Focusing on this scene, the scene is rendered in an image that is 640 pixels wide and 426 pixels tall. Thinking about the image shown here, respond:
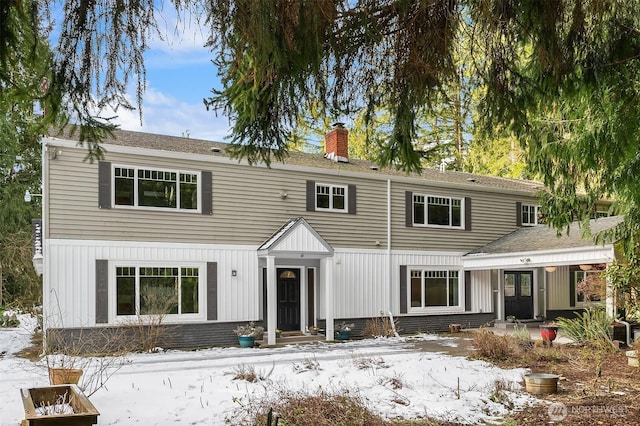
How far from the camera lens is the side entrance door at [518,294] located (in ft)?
64.1

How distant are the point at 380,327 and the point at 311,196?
13.8ft

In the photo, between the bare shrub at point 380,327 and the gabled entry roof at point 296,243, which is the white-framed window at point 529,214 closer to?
the bare shrub at point 380,327

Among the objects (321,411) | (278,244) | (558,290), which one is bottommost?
(321,411)

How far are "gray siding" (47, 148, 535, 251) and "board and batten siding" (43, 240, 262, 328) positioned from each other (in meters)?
0.21

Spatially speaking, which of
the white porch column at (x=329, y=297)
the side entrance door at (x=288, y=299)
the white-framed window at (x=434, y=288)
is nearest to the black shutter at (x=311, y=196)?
the white porch column at (x=329, y=297)

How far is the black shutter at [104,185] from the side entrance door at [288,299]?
4.91 m

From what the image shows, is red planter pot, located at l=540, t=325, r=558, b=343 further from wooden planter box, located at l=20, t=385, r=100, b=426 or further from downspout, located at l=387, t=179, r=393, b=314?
wooden planter box, located at l=20, t=385, r=100, b=426

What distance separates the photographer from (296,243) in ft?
48.8

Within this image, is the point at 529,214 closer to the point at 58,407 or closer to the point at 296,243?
the point at 296,243

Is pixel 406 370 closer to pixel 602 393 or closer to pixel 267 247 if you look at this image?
pixel 602 393

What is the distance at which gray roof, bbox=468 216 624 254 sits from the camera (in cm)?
1576

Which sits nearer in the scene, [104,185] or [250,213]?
[104,185]

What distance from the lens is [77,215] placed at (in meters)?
12.9

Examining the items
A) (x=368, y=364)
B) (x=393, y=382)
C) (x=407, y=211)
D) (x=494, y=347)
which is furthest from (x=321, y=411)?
(x=407, y=211)
